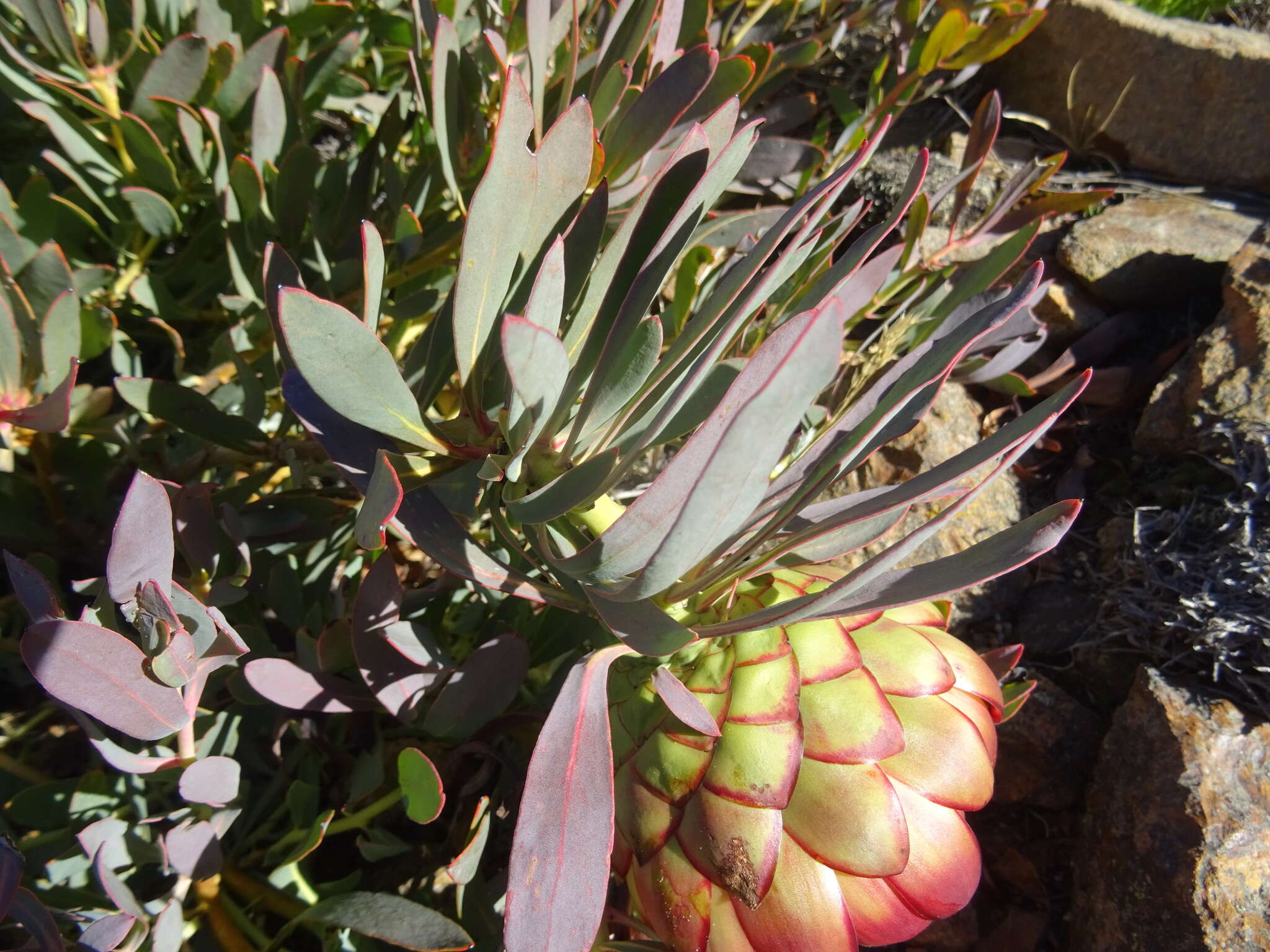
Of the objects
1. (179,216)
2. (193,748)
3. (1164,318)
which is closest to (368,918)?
(193,748)

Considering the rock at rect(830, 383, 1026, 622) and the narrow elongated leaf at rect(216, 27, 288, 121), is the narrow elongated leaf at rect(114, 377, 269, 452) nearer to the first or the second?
the narrow elongated leaf at rect(216, 27, 288, 121)

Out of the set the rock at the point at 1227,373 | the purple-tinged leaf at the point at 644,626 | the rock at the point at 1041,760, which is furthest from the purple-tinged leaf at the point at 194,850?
the rock at the point at 1227,373

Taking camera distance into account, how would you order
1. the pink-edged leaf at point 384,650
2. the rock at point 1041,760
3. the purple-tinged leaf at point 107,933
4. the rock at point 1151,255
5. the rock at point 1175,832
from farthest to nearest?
the rock at point 1151,255
the rock at point 1041,760
the rock at point 1175,832
the pink-edged leaf at point 384,650
the purple-tinged leaf at point 107,933

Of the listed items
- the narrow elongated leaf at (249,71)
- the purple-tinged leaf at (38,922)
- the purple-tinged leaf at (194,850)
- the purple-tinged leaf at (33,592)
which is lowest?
the purple-tinged leaf at (194,850)

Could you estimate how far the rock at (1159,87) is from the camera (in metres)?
1.89

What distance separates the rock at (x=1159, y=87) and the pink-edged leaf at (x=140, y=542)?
2.08 metres

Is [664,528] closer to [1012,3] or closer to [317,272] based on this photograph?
[317,272]

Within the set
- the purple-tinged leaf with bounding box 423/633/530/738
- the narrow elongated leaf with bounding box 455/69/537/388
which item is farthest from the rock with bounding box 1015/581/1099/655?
the narrow elongated leaf with bounding box 455/69/537/388

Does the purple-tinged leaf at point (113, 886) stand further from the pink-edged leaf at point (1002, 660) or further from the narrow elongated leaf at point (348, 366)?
the pink-edged leaf at point (1002, 660)

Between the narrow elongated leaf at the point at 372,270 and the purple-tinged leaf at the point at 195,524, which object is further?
the purple-tinged leaf at the point at 195,524

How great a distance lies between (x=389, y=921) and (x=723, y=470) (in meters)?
0.66

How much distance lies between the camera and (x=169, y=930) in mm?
883

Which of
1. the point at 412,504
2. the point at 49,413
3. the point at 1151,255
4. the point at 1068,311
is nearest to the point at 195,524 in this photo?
the point at 49,413

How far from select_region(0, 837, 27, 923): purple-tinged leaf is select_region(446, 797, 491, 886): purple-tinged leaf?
0.38m
